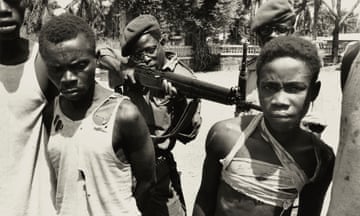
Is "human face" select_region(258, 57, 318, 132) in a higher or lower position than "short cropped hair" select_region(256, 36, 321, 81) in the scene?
lower

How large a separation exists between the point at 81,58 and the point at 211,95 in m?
1.32

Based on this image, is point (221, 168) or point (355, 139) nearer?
point (355, 139)

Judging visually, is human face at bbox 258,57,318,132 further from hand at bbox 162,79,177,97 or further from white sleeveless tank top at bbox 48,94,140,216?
hand at bbox 162,79,177,97

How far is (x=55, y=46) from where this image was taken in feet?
6.34

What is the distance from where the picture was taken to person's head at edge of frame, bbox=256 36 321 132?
1.79m

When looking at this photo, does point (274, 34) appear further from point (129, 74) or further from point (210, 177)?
point (210, 177)

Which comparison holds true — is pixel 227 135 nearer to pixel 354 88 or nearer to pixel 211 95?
pixel 354 88

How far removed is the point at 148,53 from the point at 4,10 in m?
1.36

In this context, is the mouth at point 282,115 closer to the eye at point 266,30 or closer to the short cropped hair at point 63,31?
the short cropped hair at point 63,31

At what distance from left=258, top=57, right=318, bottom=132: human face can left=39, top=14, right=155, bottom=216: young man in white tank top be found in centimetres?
58

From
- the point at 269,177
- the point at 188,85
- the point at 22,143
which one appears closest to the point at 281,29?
the point at 188,85

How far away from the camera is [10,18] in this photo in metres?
2.15

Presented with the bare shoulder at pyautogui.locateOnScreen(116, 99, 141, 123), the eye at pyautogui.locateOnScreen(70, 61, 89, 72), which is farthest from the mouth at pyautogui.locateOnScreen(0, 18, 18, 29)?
the bare shoulder at pyautogui.locateOnScreen(116, 99, 141, 123)

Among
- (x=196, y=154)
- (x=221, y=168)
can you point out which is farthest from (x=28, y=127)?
(x=196, y=154)
